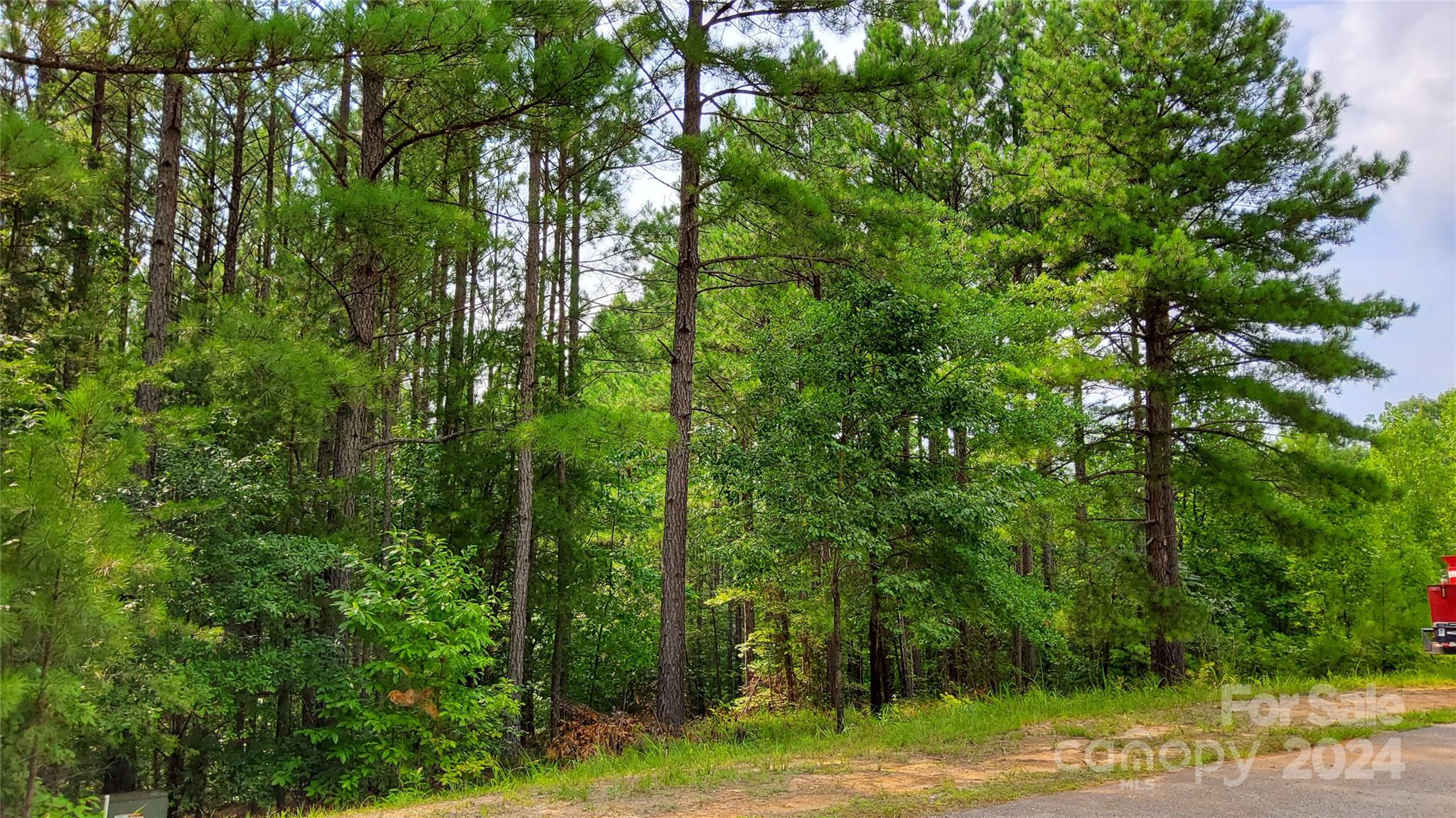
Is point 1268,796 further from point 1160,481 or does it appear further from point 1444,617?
point 1444,617

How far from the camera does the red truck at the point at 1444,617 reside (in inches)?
415

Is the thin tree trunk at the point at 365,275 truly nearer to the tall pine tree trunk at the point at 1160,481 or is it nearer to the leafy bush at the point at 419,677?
the leafy bush at the point at 419,677

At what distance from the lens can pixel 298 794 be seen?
1130 centimetres

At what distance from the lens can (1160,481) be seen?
1084 cm

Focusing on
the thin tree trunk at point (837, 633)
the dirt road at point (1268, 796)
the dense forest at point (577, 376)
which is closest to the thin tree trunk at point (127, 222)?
the dense forest at point (577, 376)

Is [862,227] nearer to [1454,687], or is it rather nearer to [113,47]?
[113,47]

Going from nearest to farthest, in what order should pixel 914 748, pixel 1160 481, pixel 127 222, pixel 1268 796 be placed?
pixel 1268 796
pixel 914 748
pixel 1160 481
pixel 127 222

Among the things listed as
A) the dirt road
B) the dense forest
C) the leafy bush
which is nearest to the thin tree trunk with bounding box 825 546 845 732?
the dense forest

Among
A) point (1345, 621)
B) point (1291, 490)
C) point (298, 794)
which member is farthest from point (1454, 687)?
point (298, 794)

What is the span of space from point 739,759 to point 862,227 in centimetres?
687

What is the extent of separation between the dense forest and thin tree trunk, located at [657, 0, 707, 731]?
6 cm

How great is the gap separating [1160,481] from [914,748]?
6.56 meters

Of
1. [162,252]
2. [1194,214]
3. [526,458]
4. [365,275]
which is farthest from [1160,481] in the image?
[162,252]

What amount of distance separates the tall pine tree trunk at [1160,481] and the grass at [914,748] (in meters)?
1.20
